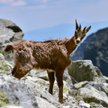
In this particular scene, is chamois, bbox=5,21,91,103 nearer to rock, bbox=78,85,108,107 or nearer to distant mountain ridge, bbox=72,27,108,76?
rock, bbox=78,85,108,107

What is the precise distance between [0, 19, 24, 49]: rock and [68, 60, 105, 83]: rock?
3919 mm

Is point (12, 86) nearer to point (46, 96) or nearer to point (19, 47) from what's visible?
point (46, 96)

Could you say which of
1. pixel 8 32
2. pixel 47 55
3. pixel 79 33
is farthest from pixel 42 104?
pixel 8 32

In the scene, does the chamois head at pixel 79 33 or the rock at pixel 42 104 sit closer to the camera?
the rock at pixel 42 104

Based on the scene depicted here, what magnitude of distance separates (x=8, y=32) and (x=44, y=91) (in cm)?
1554

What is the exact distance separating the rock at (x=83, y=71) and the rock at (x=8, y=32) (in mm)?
3919

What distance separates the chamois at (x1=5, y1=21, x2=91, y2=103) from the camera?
16469 millimetres

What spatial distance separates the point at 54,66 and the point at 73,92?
15.5ft

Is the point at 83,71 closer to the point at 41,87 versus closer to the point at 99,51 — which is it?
the point at 41,87

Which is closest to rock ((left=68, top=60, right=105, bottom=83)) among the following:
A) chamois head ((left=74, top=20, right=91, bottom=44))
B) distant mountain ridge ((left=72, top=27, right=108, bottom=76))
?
Answer: chamois head ((left=74, top=20, right=91, bottom=44))

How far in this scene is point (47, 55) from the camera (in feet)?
57.7

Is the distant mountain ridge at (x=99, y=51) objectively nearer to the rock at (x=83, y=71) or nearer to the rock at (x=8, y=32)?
the rock at (x=83, y=71)

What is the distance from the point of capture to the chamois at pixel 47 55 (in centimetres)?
1647

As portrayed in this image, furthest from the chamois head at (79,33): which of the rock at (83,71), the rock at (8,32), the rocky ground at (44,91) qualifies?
the rock at (83,71)
